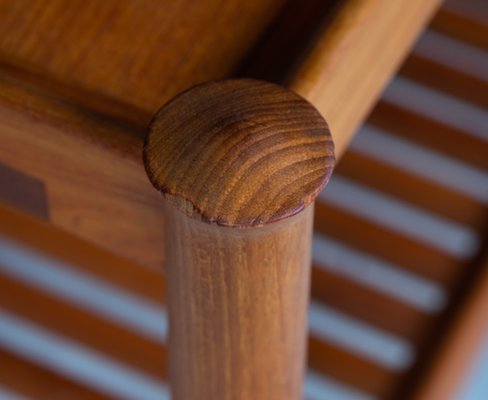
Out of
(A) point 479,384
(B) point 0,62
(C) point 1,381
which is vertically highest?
(B) point 0,62

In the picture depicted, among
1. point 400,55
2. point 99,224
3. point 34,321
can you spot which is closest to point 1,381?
point 34,321

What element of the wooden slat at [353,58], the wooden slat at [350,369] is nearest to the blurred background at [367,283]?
the wooden slat at [350,369]

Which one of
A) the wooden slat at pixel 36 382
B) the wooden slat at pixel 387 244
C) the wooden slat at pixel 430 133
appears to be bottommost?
the wooden slat at pixel 36 382

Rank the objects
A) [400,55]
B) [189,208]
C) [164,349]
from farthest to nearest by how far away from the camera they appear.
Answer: [164,349] < [400,55] < [189,208]

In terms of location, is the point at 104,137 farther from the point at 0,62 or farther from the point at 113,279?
the point at 113,279

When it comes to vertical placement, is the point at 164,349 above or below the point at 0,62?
below

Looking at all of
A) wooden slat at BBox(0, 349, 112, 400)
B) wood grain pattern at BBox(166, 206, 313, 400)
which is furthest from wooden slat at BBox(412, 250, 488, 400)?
wooden slat at BBox(0, 349, 112, 400)

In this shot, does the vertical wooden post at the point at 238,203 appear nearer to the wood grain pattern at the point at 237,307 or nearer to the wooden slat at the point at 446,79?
the wood grain pattern at the point at 237,307
